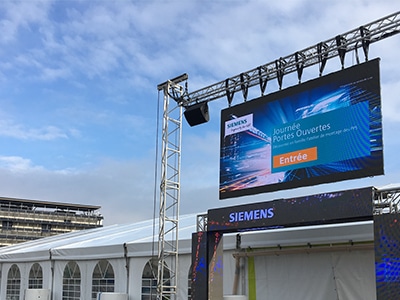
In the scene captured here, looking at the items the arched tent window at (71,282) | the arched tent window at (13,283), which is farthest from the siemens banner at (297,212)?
the arched tent window at (13,283)

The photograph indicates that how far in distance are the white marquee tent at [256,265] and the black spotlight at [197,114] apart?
3.44 metres

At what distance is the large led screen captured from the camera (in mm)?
11273

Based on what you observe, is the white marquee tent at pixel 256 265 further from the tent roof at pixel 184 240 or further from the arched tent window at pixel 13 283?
the arched tent window at pixel 13 283

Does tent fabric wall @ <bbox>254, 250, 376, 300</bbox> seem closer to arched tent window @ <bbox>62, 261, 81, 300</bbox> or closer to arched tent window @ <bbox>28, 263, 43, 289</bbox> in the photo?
arched tent window @ <bbox>62, 261, 81, 300</bbox>

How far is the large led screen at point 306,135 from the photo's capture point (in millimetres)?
11273

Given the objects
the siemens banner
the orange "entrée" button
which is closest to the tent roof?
the siemens banner

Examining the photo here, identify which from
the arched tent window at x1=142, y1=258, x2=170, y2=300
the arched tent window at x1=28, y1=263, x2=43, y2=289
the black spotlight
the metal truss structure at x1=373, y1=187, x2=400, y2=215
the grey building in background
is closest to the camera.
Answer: the metal truss structure at x1=373, y1=187, x2=400, y2=215

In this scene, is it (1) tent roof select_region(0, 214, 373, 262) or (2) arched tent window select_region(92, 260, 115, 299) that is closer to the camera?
(1) tent roof select_region(0, 214, 373, 262)

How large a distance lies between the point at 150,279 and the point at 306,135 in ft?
21.7

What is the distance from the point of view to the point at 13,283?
21547mm

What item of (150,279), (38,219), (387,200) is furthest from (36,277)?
(38,219)

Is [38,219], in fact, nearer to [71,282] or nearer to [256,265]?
[71,282]

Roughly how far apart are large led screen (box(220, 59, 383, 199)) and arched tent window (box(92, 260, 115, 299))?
5220mm

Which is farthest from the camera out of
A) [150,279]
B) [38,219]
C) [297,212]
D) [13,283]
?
[38,219]
